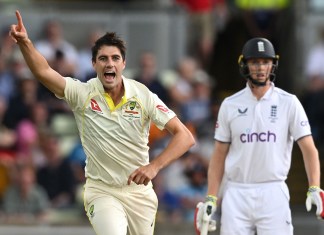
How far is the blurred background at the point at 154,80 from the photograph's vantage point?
14.4 m

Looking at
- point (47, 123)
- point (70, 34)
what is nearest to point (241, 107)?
point (47, 123)

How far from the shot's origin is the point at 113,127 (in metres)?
9.46

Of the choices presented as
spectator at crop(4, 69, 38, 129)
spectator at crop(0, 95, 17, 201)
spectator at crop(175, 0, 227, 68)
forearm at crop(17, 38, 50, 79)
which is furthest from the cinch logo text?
spectator at crop(175, 0, 227, 68)

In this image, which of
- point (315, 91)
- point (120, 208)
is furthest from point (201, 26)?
point (120, 208)

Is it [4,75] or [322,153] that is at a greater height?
[4,75]

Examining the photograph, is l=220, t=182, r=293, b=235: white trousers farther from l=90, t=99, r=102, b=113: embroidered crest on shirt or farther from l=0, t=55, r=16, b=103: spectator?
l=0, t=55, r=16, b=103: spectator

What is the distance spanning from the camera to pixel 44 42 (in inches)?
631

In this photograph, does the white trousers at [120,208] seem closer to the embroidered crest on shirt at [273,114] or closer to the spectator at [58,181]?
the embroidered crest on shirt at [273,114]

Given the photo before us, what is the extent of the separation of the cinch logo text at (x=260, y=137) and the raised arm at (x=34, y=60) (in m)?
1.59

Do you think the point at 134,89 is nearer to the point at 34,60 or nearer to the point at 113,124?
the point at 113,124

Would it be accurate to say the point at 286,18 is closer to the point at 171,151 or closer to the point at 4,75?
the point at 4,75

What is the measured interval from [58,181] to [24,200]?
1.88 feet

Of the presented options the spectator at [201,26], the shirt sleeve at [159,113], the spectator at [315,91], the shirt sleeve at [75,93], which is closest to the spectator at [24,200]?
the spectator at [315,91]

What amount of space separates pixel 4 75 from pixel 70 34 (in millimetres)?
1535
